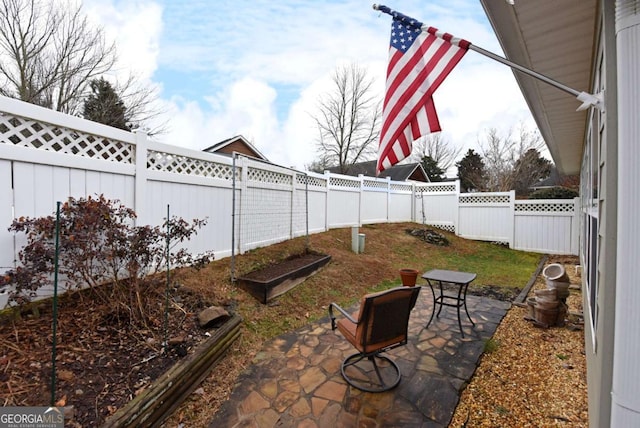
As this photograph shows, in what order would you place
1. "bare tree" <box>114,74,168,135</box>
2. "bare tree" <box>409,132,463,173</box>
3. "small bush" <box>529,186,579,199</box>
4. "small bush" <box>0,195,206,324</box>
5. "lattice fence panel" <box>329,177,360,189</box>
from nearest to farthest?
1. "small bush" <box>0,195,206,324</box>
2. "lattice fence panel" <box>329,177,360,189</box>
3. "small bush" <box>529,186,579,199</box>
4. "bare tree" <box>114,74,168,135</box>
5. "bare tree" <box>409,132,463,173</box>

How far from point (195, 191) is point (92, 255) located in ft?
6.92

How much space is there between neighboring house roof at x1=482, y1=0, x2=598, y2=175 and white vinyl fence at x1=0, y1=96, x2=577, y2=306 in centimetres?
416

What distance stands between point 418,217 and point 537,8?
1164 centimetres

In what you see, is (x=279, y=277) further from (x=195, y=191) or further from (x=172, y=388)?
(x=172, y=388)

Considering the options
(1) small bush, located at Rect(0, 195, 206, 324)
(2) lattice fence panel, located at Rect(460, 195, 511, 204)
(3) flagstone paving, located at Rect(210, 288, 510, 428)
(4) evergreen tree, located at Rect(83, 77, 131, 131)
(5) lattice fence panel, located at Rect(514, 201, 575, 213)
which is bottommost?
(3) flagstone paving, located at Rect(210, 288, 510, 428)

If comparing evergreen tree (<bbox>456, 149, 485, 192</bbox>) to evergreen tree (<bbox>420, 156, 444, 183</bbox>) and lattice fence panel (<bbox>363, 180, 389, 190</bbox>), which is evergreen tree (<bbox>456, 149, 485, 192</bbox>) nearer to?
evergreen tree (<bbox>420, 156, 444, 183</bbox>)

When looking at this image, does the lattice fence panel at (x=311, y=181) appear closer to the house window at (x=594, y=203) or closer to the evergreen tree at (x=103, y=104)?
the house window at (x=594, y=203)

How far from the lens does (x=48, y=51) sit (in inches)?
430

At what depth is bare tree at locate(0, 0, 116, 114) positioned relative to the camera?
10.1 m

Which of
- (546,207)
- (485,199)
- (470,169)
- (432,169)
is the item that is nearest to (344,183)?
(485,199)

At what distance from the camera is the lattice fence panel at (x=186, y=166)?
4.38 meters

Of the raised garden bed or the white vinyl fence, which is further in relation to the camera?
the raised garden bed

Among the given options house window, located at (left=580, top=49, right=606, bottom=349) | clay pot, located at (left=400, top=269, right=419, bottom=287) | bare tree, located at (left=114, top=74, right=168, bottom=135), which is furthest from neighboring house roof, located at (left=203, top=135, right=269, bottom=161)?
house window, located at (left=580, top=49, right=606, bottom=349)

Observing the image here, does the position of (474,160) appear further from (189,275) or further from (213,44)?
(189,275)
